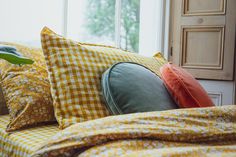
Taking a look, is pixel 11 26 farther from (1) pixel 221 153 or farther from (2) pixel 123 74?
(1) pixel 221 153

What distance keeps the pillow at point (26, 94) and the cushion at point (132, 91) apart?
241 millimetres

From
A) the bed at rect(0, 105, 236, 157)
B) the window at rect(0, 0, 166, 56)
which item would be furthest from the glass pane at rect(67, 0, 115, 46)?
the bed at rect(0, 105, 236, 157)

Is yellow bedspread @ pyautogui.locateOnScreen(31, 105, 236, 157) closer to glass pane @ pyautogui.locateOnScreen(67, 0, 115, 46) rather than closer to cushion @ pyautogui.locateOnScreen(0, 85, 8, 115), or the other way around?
cushion @ pyautogui.locateOnScreen(0, 85, 8, 115)

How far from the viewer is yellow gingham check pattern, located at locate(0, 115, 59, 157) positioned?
110 centimetres

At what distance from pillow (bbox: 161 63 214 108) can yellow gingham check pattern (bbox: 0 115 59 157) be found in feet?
1.55

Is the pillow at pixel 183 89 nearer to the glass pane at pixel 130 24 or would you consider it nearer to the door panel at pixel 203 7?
the door panel at pixel 203 7

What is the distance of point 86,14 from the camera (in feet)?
9.18

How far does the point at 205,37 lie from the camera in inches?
107

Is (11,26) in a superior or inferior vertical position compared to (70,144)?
superior

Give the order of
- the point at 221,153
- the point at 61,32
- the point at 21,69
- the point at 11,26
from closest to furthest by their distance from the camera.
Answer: the point at 221,153 < the point at 21,69 < the point at 11,26 < the point at 61,32

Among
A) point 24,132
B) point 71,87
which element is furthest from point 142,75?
point 24,132

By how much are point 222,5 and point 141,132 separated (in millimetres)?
2038

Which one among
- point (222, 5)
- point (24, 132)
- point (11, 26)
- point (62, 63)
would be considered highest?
point (222, 5)

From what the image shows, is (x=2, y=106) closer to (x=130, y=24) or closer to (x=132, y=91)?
(x=132, y=91)
